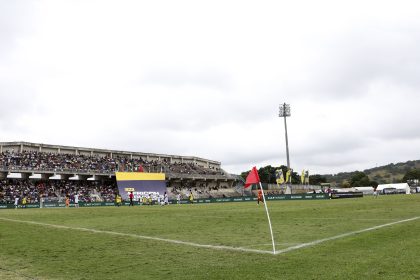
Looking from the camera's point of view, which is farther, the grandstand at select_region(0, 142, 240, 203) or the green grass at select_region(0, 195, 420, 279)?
the grandstand at select_region(0, 142, 240, 203)

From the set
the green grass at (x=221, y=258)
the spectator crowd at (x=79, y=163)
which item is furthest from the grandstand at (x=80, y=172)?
the green grass at (x=221, y=258)

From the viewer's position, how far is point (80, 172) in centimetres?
7956

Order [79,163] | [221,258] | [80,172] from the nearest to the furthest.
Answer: [221,258] < [80,172] < [79,163]

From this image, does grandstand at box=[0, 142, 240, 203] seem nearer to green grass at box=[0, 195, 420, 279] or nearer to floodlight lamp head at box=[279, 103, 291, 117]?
floodlight lamp head at box=[279, 103, 291, 117]

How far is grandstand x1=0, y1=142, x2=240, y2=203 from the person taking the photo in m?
73.0

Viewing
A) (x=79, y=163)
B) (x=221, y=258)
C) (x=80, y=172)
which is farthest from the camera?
(x=79, y=163)

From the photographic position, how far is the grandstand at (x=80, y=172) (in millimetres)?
73000

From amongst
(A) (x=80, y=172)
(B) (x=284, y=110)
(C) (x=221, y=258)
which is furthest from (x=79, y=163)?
(C) (x=221, y=258)

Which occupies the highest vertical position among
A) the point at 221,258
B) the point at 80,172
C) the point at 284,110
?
the point at 284,110

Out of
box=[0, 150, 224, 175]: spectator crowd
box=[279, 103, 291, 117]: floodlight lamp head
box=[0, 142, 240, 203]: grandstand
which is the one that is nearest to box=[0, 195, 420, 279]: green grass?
box=[0, 142, 240, 203]: grandstand

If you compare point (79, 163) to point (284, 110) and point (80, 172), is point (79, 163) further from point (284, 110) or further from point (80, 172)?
point (284, 110)

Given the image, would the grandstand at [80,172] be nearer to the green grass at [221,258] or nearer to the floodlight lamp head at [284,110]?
the floodlight lamp head at [284,110]

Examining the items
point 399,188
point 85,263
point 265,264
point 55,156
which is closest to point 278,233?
point 265,264

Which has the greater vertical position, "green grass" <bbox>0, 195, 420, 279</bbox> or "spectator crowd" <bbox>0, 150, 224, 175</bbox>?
"spectator crowd" <bbox>0, 150, 224, 175</bbox>
